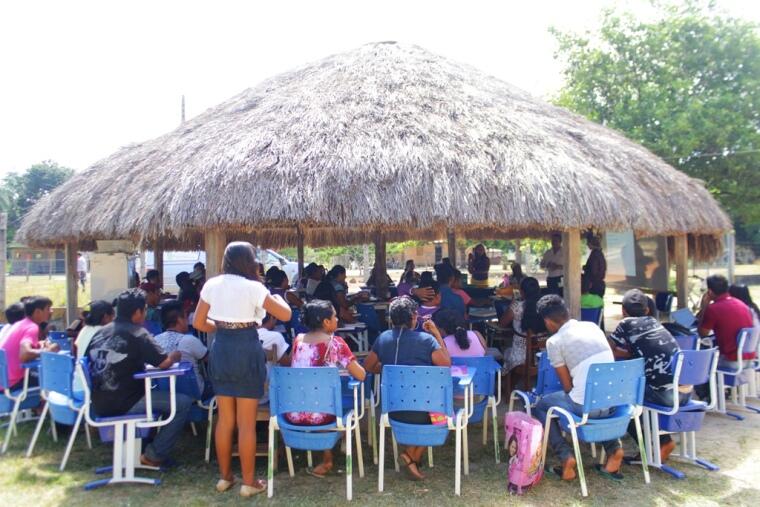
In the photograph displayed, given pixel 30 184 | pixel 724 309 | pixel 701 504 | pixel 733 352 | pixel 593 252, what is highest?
pixel 30 184

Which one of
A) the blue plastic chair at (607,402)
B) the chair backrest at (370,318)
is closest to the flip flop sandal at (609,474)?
the blue plastic chair at (607,402)

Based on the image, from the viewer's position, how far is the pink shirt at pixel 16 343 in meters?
5.05

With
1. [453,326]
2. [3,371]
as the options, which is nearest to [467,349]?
[453,326]

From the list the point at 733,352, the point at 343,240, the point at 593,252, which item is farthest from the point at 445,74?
the point at 343,240

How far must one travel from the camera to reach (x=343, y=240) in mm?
14961

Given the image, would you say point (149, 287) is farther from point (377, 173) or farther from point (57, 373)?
point (377, 173)

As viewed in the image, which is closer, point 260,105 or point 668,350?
point 668,350

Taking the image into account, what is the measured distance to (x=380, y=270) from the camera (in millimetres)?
11219

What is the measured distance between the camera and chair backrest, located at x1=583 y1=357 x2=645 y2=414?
3.90 m

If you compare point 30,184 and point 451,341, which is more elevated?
point 30,184

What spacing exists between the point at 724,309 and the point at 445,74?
177 inches

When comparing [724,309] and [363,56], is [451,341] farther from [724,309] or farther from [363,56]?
[363,56]

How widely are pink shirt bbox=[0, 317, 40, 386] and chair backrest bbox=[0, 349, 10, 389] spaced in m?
0.07

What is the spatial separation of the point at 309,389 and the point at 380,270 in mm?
7402
